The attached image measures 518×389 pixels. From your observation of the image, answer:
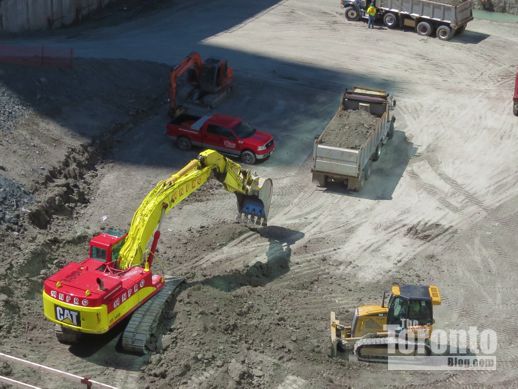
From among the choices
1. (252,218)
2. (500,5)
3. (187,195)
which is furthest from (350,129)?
(500,5)

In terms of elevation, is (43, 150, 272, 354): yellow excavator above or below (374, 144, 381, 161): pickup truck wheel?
above

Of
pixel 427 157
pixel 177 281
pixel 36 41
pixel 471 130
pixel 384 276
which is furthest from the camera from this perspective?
pixel 36 41

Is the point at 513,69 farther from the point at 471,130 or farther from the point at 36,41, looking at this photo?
the point at 36,41

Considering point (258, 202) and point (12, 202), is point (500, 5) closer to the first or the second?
point (258, 202)

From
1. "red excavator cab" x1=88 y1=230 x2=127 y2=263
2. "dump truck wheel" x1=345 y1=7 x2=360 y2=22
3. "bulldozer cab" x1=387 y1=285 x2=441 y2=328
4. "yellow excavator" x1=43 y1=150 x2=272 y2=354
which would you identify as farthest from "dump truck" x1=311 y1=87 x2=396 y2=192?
"dump truck wheel" x1=345 y1=7 x2=360 y2=22

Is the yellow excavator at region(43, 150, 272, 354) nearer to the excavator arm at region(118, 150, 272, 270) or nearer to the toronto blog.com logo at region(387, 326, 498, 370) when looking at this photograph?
the excavator arm at region(118, 150, 272, 270)

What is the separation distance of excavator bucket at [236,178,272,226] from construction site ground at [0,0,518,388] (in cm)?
81

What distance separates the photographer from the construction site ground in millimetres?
20688

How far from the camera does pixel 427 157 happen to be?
33.2 m

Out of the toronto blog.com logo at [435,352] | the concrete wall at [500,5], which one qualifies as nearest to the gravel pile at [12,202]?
the toronto blog.com logo at [435,352]

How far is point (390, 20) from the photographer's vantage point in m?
47.7

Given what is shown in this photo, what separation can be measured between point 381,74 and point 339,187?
1209 centimetres

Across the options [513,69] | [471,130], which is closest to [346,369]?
[471,130]

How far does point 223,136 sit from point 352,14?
62.9 feet
